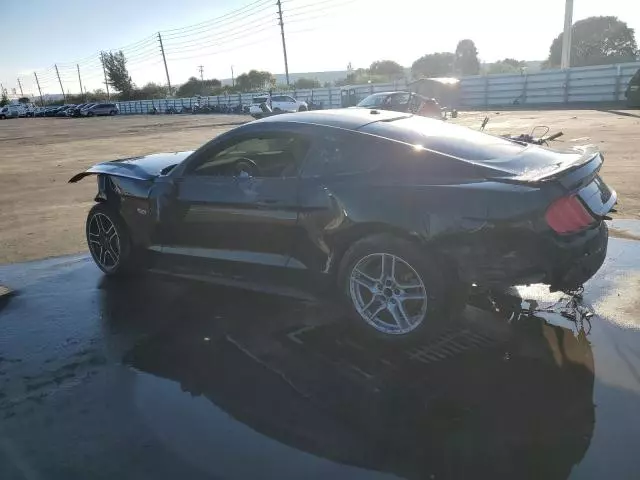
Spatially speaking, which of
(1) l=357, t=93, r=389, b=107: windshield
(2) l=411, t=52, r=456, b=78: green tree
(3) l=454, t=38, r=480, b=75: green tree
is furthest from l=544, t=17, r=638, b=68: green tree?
(1) l=357, t=93, r=389, b=107: windshield

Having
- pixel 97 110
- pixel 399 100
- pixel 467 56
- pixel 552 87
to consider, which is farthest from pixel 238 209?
pixel 467 56

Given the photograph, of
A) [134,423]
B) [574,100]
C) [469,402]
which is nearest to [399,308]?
[469,402]

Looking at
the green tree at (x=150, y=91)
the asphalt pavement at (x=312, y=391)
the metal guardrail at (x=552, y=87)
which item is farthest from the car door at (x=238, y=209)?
the green tree at (x=150, y=91)

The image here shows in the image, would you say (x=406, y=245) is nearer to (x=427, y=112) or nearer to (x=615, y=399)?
(x=615, y=399)

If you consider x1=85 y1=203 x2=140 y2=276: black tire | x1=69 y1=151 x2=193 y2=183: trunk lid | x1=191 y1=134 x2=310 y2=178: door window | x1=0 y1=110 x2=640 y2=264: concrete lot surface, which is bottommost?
x1=0 y1=110 x2=640 y2=264: concrete lot surface

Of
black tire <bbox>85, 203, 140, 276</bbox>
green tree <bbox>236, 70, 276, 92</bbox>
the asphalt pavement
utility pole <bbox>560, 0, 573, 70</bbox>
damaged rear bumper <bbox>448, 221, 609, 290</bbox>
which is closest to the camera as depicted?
the asphalt pavement

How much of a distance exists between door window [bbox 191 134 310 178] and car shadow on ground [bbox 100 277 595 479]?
109 centimetres

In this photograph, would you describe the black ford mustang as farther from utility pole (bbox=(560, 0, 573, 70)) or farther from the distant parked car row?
the distant parked car row

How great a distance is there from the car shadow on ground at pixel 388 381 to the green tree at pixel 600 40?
65170mm

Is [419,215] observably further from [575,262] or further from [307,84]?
[307,84]

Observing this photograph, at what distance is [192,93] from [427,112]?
68158 millimetres

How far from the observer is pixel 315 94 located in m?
44.7

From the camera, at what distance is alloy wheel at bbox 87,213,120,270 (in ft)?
17.5

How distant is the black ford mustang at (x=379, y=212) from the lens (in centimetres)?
330
